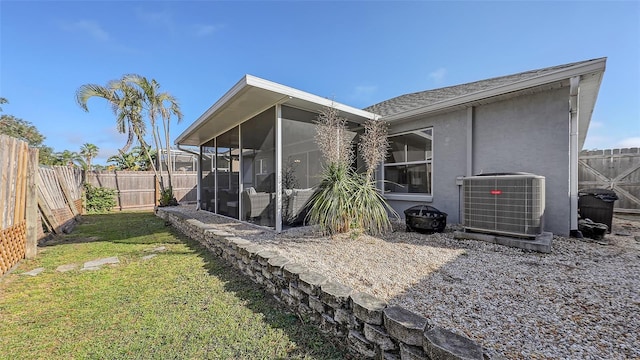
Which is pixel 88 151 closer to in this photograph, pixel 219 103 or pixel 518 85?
pixel 219 103

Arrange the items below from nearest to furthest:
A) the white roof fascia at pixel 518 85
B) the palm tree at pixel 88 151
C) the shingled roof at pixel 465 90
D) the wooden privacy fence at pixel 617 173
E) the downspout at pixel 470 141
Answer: the white roof fascia at pixel 518 85, the shingled roof at pixel 465 90, the downspout at pixel 470 141, the wooden privacy fence at pixel 617 173, the palm tree at pixel 88 151

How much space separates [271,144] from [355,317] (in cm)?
395

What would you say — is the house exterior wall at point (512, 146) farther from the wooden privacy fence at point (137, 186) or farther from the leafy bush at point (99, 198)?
the leafy bush at point (99, 198)

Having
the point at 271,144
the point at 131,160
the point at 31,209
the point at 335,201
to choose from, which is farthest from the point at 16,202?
the point at 131,160

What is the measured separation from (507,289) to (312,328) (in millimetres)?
1892

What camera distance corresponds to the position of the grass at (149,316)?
1.90 meters

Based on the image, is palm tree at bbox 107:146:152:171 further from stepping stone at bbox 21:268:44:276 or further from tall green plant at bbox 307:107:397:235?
tall green plant at bbox 307:107:397:235

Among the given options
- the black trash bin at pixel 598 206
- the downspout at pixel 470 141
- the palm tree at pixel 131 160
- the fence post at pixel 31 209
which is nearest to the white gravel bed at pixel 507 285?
the black trash bin at pixel 598 206

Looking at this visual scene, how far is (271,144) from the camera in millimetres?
5113

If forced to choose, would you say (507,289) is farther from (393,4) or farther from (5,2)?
(5,2)

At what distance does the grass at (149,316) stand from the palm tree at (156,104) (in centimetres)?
732

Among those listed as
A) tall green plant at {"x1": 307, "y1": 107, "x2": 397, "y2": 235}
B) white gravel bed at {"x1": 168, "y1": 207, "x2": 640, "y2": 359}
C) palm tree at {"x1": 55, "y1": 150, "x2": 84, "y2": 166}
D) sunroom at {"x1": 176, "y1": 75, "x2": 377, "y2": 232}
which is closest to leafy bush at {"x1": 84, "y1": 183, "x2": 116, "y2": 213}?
palm tree at {"x1": 55, "y1": 150, "x2": 84, "y2": 166}

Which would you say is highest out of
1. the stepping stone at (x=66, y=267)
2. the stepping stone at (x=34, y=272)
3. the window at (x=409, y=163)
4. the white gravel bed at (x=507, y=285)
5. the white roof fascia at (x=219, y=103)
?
the white roof fascia at (x=219, y=103)

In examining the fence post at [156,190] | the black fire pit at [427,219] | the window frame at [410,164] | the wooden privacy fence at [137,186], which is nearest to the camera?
the black fire pit at [427,219]
